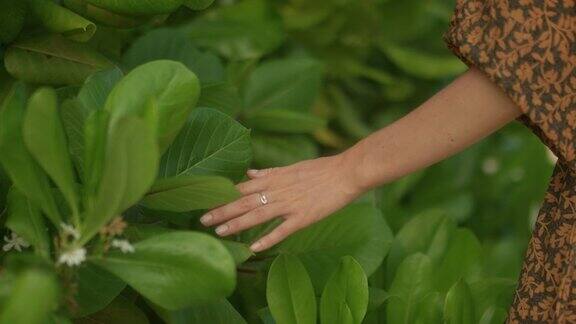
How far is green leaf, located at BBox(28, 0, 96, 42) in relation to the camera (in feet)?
3.62

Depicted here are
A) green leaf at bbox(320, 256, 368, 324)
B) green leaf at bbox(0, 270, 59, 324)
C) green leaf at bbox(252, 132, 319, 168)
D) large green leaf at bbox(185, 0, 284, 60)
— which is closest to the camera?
green leaf at bbox(0, 270, 59, 324)

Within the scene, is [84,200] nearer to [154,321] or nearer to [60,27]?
[60,27]

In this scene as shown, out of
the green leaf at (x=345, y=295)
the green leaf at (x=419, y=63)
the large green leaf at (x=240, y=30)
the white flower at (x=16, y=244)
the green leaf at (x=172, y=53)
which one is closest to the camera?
the white flower at (x=16, y=244)

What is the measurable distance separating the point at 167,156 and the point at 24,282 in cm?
39

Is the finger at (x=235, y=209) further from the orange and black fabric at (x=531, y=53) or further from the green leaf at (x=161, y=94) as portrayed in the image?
the orange and black fabric at (x=531, y=53)

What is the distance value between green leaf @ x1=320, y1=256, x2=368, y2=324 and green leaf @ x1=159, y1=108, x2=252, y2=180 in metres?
0.17

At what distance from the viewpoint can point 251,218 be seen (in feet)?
3.48

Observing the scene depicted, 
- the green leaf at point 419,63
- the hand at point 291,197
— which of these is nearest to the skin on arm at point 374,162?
the hand at point 291,197

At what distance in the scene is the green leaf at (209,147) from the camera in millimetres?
1114

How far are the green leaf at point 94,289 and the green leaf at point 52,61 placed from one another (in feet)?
0.86

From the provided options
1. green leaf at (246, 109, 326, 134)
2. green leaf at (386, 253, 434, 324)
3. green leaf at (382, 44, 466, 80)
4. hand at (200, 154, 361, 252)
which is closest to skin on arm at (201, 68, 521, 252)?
hand at (200, 154, 361, 252)

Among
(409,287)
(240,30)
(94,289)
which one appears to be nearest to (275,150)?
(240,30)

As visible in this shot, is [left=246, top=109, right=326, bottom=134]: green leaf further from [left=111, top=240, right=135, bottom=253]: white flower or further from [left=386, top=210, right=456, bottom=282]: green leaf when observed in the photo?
[left=111, top=240, right=135, bottom=253]: white flower

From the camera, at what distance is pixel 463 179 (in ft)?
7.32
